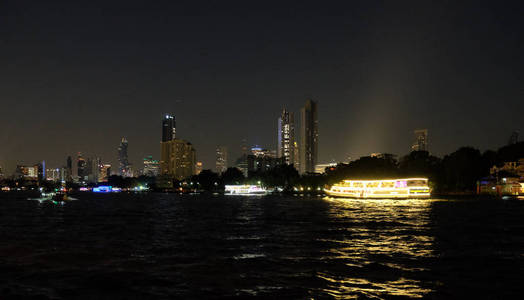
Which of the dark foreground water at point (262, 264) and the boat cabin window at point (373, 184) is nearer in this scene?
the dark foreground water at point (262, 264)

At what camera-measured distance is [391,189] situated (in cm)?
14625

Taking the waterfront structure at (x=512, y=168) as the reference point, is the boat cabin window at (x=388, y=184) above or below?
below

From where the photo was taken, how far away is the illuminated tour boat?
14350 centimetres

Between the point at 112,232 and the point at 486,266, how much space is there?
3297cm

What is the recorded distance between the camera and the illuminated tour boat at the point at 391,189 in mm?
143500

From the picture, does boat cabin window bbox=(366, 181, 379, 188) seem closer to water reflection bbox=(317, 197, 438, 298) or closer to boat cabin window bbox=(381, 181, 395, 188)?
boat cabin window bbox=(381, 181, 395, 188)

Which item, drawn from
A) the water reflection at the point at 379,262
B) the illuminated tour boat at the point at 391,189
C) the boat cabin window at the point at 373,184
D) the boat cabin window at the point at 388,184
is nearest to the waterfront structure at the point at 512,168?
the illuminated tour boat at the point at 391,189

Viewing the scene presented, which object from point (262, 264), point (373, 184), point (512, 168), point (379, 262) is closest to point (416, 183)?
point (373, 184)

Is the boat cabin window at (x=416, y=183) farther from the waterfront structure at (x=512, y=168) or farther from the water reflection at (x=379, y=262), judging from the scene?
the water reflection at (x=379, y=262)

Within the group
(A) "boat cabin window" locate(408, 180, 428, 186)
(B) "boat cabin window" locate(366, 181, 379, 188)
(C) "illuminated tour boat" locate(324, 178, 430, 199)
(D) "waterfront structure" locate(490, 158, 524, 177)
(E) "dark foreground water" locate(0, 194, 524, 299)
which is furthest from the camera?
(D) "waterfront structure" locate(490, 158, 524, 177)

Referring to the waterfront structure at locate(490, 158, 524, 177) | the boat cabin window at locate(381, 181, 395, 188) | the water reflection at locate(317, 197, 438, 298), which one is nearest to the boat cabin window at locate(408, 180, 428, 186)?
the boat cabin window at locate(381, 181, 395, 188)

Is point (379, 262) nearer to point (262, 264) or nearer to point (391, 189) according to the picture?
point (262, 264)

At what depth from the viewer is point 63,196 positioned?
13550 cm

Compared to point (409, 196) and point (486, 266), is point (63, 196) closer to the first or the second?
point (409, 196)
